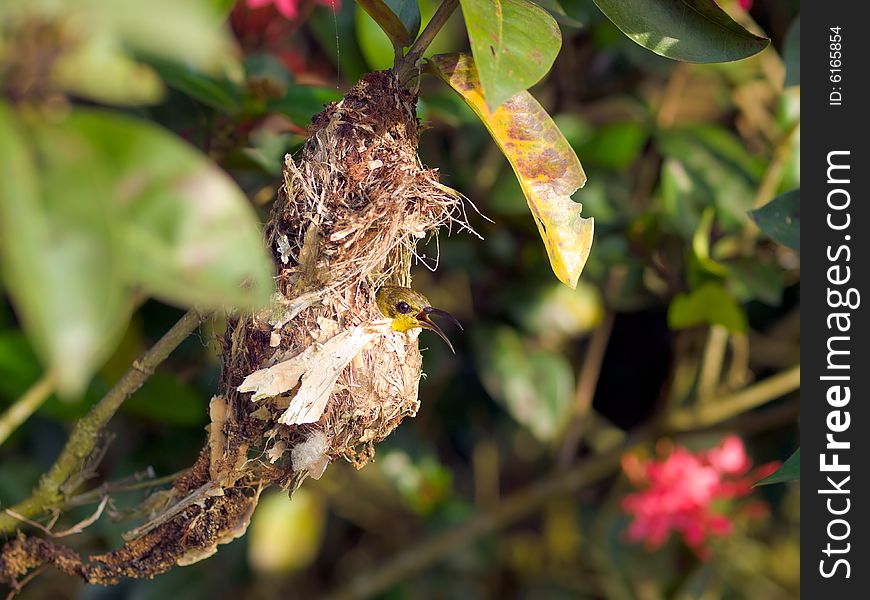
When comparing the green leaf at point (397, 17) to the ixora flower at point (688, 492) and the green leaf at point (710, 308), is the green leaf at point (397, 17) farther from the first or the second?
the ixora flower at point (688, 492)

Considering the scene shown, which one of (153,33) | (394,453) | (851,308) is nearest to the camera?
(153,33)

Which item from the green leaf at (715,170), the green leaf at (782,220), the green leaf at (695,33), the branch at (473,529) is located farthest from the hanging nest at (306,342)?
the branch at (473,529)

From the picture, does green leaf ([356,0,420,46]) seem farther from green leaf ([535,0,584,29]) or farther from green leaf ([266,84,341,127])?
green leaf ([266,84,341,127])

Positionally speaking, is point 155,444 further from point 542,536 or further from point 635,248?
point 542,536

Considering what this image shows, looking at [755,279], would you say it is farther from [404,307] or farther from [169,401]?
[169,401]

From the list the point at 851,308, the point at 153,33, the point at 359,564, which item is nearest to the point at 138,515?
the point at 153,33

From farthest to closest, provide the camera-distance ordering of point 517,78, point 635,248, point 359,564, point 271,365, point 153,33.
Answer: point 359,564 < point 635,248 < point 271,365 < point 517,78 < point 153,33

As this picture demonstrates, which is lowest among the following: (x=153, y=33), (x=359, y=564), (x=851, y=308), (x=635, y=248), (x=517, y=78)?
(x=359, y=564)
